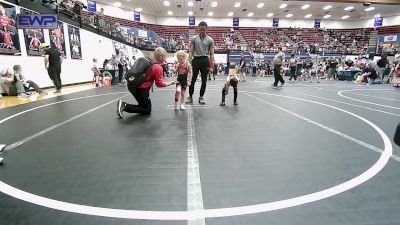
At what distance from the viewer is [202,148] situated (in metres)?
2.59

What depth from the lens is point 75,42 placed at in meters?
13.4

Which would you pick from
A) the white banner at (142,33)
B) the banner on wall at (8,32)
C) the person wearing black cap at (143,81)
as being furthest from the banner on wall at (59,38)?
the white banner at (142,33)

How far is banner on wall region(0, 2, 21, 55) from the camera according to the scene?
800cm

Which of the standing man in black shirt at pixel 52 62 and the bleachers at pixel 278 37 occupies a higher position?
the bleachers at pixel 278 37

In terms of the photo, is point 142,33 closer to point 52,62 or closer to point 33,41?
point 33,41

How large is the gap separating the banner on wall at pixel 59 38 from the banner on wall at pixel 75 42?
0.78 m

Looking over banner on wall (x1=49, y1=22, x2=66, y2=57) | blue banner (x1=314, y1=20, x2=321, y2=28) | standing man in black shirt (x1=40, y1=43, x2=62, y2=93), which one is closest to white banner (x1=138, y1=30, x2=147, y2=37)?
banner on wall (x1=49, y1=22, x2=66, y2=57)

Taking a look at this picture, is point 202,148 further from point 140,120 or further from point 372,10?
point 372,10

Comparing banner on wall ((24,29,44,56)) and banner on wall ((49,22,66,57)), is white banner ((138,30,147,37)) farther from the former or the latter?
banner on wall ((24,29,44,56))

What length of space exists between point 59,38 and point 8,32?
3529mm

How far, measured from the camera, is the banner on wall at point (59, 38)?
11186mm

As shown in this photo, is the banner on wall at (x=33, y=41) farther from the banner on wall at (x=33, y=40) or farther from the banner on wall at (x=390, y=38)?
the banner on wall at (x=390, y=38)

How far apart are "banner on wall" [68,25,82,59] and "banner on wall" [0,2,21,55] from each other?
4212mm

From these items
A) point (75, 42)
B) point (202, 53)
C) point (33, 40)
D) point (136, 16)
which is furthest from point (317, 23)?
point (202, 53)
